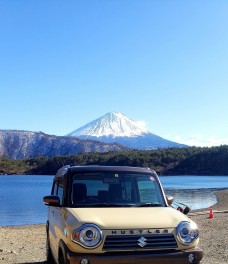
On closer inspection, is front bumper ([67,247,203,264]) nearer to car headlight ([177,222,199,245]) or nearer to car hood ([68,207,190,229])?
car headlight ([177,222,199,245])

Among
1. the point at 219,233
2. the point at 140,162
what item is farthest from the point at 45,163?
the point at 219,233

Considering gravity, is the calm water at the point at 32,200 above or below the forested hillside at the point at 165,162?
below

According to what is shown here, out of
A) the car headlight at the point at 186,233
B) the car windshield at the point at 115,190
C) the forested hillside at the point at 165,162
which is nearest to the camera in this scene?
the car headlight at the point at 186,233

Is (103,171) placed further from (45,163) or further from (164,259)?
(45,163)

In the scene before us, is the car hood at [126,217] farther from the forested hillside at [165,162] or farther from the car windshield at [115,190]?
the forested hillside at [165,162]

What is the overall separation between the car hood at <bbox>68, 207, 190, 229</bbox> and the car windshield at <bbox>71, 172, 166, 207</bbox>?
0.32 metres

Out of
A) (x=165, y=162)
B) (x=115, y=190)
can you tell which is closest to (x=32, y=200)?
(x=115, y=190)

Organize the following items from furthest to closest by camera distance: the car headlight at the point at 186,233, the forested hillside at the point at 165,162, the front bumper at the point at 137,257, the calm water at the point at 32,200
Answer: the forested hillside at the point at 165,162
the calm water at the point at 32,200
the car headlight at the point at 186,233
the front bumper at the point at 137,257

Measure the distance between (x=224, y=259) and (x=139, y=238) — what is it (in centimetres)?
447

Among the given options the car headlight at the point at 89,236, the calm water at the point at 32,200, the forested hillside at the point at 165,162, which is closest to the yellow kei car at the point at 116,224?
the car headlight at the point at 89,236

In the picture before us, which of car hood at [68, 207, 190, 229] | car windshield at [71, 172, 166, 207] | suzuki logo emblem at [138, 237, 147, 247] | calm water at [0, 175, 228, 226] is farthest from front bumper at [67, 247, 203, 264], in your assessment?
calm water at [0, 175, 228, 226]

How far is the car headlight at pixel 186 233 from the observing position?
5.93m

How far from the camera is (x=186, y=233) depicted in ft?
19.7

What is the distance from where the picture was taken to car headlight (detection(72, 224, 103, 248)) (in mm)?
5672
